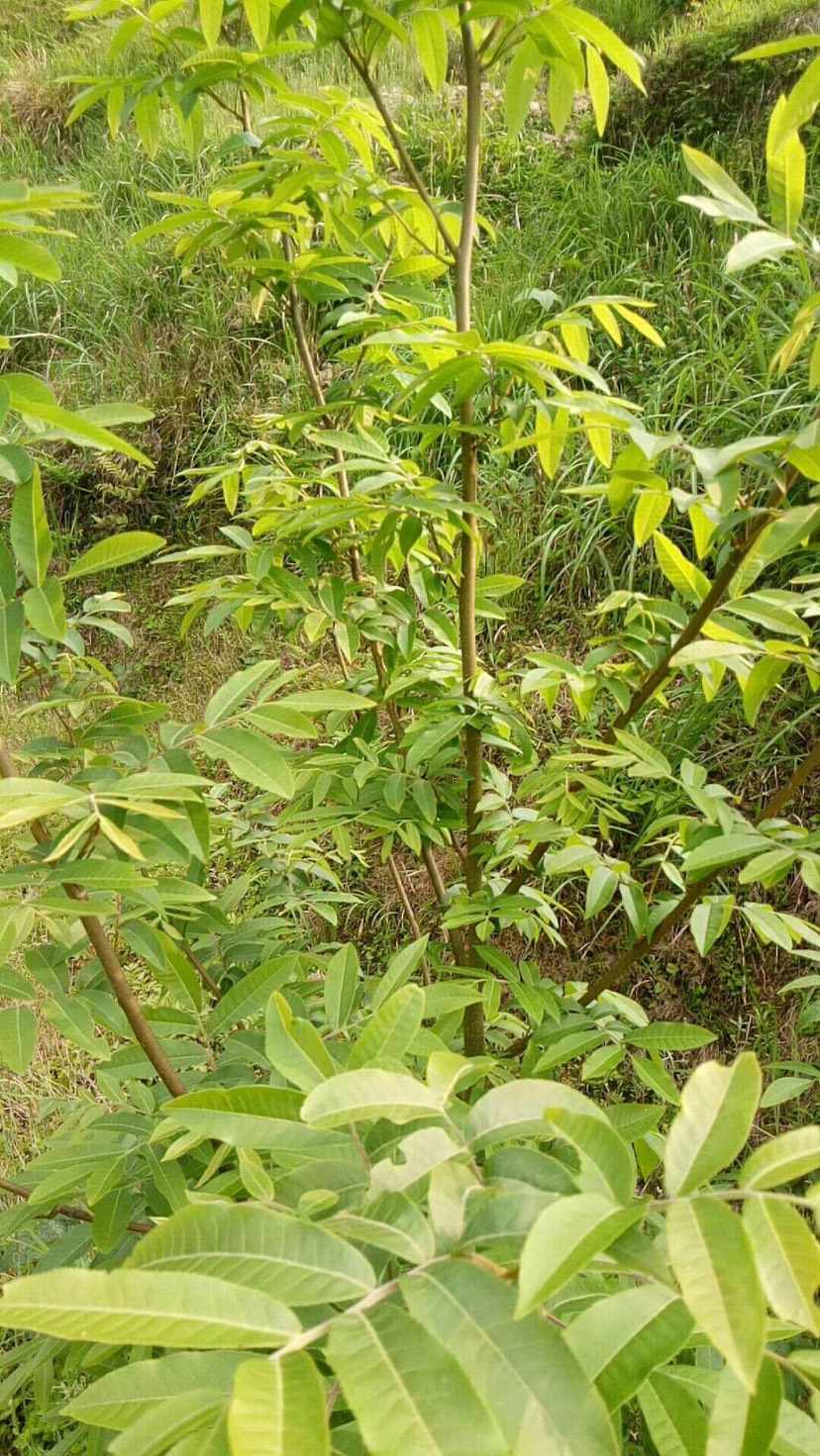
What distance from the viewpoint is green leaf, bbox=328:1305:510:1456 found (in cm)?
28

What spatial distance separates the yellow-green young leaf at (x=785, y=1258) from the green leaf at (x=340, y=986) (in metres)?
0.49

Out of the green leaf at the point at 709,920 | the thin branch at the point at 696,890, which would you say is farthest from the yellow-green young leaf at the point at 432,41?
the green leaf at the point at 709,920

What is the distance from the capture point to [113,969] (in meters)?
0.71

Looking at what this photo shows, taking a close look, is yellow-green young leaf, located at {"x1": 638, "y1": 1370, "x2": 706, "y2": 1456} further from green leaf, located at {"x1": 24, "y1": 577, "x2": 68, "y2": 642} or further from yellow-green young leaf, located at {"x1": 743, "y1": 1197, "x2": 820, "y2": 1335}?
green leaf, located at {"x1": 24, "y1": 577, "x2": 68, "y2": 642}

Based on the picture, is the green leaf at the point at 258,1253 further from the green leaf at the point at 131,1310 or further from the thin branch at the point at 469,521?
the thin branch at the point at 469,521

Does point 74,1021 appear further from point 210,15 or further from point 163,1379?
point 210,15

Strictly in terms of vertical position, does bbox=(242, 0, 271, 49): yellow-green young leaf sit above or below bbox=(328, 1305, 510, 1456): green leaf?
above

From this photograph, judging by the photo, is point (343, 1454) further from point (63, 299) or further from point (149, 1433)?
point (63, 299)

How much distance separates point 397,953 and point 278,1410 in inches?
21.5

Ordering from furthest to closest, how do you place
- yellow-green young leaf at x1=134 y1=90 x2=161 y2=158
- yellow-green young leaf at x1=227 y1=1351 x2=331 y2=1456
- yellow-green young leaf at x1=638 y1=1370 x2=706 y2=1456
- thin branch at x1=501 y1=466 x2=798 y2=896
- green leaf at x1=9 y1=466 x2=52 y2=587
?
yellow-green young leaf at x1=134 y1=90 x2=161 y2=158 < thin branch at x1=501 y1=466 x2=798 y2=896 < green leaf at x1=9 y1=466 x2=52 y2=587 < yellow-green young leaf at x1=638 y1=1370 x2=706 y2=1456 < yellow-green young leaf at x1=227 y1=1351 x2=331 y2=1456

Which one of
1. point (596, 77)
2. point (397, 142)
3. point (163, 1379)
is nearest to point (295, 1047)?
point (163, 1379)

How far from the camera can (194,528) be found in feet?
11.2

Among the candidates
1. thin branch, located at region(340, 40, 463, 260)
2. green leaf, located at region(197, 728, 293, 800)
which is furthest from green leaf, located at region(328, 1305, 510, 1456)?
thin branch, located at region(340, 40, 463, 260)

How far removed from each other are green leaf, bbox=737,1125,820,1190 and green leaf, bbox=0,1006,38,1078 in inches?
20.5
